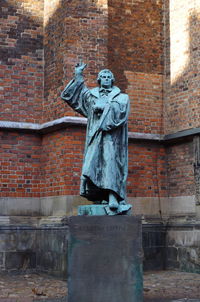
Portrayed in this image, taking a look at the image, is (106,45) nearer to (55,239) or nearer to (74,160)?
(74,160)

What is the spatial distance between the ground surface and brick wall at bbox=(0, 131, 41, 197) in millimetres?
1680

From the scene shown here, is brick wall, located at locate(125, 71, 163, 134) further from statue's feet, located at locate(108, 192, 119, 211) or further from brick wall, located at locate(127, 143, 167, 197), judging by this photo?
statue's feet, located at locate(108, 192, 119, 211)

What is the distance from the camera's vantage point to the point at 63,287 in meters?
8.95

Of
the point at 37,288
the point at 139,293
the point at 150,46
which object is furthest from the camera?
the point at 150,46

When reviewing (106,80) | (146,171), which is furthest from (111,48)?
(106,80)

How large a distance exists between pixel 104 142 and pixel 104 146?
0.05m

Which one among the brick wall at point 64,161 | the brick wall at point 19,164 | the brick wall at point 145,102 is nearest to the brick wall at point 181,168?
the brick wall at point 145,102

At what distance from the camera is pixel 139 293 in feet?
20.5

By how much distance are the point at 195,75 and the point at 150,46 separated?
58.9 inches

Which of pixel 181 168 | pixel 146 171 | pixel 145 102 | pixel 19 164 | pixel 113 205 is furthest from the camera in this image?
pixel 145 102

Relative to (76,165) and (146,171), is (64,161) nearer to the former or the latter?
(76,165)

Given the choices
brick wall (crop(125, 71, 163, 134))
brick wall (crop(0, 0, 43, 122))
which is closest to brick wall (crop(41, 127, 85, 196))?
brick wall (crop(0, 0, 43, 122))

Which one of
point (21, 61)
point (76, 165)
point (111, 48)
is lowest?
point (76, 165)

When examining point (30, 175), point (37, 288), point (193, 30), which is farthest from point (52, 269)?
point (193, 30)
